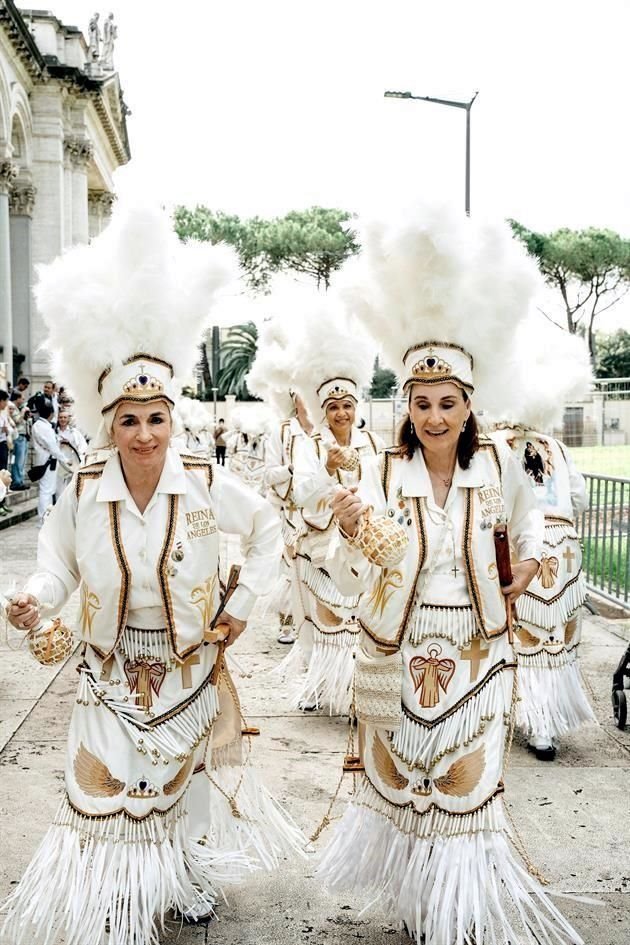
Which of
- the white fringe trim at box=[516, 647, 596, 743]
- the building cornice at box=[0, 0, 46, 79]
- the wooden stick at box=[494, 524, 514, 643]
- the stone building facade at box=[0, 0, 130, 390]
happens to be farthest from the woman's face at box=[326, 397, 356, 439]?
the stone building facade at box=[0, 0, 130, 390]

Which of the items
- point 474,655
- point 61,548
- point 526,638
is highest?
point 61,548

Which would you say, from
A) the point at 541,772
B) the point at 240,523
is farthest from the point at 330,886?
the point at 541,772

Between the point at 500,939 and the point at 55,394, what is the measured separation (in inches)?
643

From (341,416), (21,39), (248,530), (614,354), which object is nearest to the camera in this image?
(248,530)

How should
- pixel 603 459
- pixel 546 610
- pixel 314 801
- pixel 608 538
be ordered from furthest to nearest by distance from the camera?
pixel 603 459
pixel 608 538
pixel 546 610
pixel 314 801

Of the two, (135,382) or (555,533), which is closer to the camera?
(135,382)

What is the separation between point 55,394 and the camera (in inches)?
723

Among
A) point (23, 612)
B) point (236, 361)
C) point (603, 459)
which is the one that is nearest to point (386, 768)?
point (23, 612)

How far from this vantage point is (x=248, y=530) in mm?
3672

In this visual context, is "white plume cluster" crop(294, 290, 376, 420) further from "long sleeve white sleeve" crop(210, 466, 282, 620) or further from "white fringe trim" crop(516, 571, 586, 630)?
"long sleeve white sleeve" crop(210, 466, 282, 620)

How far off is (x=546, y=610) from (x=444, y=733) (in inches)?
101

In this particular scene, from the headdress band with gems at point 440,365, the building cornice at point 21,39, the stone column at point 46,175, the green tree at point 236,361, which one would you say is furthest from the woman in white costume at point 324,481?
the green tree at point 236,361

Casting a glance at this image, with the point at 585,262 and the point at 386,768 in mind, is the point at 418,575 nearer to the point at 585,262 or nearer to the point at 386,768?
the point at 386,768

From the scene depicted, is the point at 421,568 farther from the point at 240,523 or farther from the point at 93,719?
the point at 93,719
